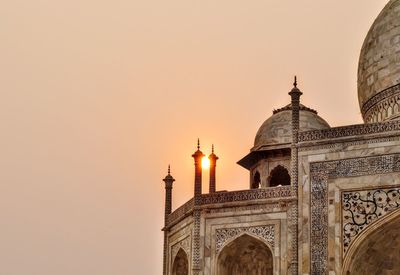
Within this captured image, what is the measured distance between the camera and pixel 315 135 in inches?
728

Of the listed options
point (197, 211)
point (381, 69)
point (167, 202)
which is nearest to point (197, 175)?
point (197, 211)

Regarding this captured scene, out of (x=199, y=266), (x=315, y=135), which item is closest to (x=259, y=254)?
(x=199, y=266)

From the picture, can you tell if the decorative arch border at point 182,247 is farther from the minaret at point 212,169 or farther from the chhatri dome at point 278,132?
the chhatri dome at point 278,132

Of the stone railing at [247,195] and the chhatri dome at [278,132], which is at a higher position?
the chhatri dome at [278,132]

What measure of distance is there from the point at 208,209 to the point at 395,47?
4.95m

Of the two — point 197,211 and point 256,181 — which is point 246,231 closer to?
point 197,211

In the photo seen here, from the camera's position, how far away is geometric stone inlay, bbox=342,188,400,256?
57.4ft

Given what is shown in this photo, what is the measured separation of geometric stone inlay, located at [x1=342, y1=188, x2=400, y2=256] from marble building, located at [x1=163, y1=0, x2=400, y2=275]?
0.06ft

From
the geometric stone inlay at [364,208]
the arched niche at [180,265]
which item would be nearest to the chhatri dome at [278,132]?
the arched niche at [180,265]

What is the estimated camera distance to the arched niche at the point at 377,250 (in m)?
17.5

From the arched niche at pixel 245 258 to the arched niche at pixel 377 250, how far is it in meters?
1.91

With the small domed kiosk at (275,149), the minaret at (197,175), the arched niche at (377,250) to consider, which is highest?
the small domed kiosk at (275,149)

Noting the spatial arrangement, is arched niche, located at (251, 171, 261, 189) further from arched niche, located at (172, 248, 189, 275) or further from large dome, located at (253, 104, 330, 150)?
arched niche, located at (172, 248, 189, 275)

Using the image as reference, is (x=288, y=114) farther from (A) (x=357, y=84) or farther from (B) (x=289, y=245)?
(B) (x=289, y=245)
